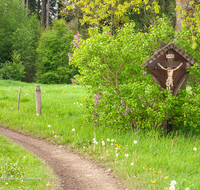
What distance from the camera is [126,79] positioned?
7.41 m

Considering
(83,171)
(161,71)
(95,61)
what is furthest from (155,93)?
(83,171)

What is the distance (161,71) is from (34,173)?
4.34 metres

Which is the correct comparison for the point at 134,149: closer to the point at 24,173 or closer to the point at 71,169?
the point at 71,169

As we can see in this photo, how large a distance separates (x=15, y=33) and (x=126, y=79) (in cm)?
2792

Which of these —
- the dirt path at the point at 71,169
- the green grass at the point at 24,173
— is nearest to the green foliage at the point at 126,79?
the dirt path at the point at 71,169

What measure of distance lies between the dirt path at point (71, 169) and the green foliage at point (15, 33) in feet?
85.5

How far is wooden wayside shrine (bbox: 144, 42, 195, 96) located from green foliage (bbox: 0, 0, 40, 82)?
27.0 meters

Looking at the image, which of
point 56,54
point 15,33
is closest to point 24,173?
point 56,54

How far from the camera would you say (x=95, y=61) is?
6.85 meters

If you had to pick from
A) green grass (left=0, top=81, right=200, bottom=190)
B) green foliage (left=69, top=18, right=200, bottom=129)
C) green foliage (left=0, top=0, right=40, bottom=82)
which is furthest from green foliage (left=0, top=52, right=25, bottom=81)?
green foliage (left=69, top=18, right=200, bottom=129)

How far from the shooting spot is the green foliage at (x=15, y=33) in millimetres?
31609

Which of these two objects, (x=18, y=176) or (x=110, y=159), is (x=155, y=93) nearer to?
(x=110, y=159)

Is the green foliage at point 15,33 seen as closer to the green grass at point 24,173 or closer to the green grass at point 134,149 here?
the green grass at point 134,149

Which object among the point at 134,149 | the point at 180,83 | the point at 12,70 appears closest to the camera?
the point at 134,149
